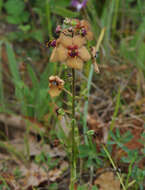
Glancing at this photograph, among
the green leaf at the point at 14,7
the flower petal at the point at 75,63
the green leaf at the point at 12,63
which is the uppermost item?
the green leaf at the point at 14,7

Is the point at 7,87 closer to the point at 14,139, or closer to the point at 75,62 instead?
the point at 14,139

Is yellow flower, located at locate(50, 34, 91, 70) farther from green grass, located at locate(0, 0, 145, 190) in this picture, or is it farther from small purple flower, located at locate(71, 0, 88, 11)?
small purple flower, located at locate(71, 0, 88, 11)

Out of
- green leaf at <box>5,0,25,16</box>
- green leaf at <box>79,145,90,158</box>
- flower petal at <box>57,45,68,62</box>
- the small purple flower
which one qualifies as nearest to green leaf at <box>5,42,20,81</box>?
green leaf at <box>5,0,25,16</box>

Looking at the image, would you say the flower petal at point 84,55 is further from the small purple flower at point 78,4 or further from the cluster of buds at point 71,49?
the small purple flower at point 78,4

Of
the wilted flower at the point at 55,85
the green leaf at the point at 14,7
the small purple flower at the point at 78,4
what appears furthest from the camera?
the green leaf at the point at 14,7

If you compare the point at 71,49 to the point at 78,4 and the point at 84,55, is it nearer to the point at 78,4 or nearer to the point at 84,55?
the point at 84,55

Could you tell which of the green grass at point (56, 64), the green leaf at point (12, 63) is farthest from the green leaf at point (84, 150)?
the green leaf at point (12, 63)
